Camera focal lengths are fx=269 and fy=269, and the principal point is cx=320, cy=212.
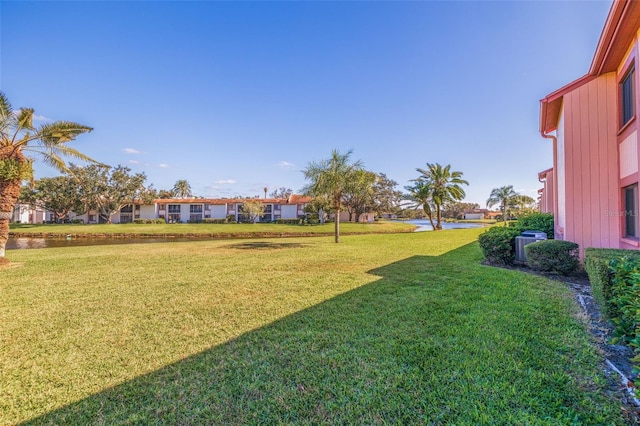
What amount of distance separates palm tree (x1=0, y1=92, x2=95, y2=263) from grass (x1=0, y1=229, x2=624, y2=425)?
183 inches

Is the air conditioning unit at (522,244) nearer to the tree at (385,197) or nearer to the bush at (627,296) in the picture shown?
the bush at (627,296)

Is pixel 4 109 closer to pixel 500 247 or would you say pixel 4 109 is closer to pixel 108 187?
pixel 500 247

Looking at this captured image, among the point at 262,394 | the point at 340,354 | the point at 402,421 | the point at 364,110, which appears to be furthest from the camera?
the point at 364,110

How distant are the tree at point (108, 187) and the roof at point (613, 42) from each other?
5430 centimetres

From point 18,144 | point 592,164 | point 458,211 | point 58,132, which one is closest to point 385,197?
point 458,211

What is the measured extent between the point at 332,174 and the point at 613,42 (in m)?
10.7

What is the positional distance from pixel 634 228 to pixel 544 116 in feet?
16.7

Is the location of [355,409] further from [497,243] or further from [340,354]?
[497,243]

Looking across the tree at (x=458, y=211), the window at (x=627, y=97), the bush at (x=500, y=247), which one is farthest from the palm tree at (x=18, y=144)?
the tree at (x=458, y=211)

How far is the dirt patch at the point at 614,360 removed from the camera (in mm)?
2227

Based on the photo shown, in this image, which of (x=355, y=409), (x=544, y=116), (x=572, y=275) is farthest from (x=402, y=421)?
(x=544, y=116)

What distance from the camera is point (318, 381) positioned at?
2666mm

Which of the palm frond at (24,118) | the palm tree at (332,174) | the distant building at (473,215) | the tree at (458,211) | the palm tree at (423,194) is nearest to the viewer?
the palm frond at (24,118)

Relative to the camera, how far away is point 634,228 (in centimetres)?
596
